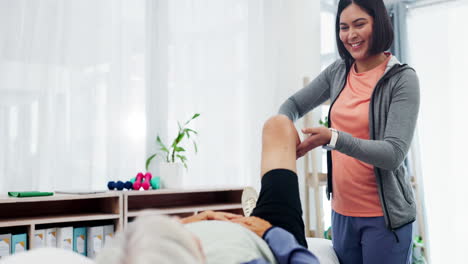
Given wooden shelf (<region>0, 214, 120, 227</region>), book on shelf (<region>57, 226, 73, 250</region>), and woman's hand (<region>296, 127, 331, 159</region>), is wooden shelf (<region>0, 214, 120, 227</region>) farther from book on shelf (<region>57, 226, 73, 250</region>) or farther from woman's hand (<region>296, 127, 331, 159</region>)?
woman's hand (<region>296, 127, 331, 159</region>)

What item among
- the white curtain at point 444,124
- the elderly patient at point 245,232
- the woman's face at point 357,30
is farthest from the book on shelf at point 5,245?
the white curtain at point 444,124

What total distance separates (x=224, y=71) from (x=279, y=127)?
2.03 m

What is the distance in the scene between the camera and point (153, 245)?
0.63m

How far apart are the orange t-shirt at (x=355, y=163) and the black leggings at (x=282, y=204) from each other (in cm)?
23

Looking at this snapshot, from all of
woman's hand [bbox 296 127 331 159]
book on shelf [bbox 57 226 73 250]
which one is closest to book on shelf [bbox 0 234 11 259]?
book on shelf [bbox 57 226 73 250]

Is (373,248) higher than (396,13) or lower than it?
lower

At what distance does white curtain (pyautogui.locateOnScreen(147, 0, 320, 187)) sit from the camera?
2994 millimetres

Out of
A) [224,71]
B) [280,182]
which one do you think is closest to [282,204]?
[280,182]

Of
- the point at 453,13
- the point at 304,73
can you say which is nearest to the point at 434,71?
the point at 453,13

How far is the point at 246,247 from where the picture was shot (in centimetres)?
89

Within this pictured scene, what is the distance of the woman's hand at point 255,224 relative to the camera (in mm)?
1022

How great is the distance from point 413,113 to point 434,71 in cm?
276

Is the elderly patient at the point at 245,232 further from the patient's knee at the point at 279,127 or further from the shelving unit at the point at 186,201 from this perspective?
the shelving unit at the point at 186,201

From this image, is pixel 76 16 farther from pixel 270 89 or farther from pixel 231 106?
pixel 270 89
